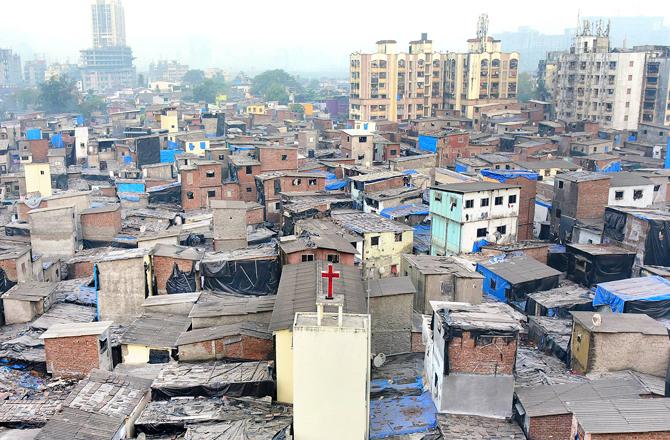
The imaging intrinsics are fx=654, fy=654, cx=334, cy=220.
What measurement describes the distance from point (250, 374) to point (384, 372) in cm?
488

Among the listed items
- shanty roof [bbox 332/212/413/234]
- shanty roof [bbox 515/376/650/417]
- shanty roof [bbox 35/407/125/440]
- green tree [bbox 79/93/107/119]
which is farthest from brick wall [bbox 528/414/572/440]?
green tree [bbox 79/93/107/119]

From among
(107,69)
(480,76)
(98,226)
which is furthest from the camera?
(107,69)

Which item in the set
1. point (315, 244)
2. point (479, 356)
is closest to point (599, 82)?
point (315, 244)

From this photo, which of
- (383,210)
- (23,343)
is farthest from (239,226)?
(23,343)

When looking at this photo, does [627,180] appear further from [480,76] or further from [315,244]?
[480,76]

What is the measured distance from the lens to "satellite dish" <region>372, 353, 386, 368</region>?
23.1 meters

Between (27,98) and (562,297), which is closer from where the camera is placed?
(562,297)

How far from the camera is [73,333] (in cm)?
2238

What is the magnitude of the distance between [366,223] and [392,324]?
10.9m

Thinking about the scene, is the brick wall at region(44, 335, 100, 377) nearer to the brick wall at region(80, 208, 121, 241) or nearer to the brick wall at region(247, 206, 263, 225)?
the brick wall at region(80, 208, 121, 241)

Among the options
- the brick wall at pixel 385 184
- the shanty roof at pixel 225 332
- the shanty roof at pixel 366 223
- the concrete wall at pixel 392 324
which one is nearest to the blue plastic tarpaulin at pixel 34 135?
the brick wall at pixel 385 184

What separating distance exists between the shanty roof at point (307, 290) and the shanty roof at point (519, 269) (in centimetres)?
825

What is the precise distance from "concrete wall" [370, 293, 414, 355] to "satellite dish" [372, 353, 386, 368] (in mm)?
940

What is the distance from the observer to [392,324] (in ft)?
80.5
